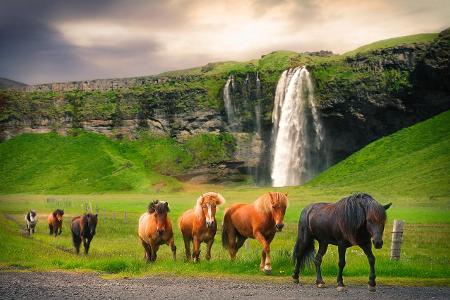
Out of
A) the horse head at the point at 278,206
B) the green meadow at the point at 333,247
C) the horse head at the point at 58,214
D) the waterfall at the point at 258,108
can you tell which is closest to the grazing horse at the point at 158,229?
the green meadow at the point at 333,247

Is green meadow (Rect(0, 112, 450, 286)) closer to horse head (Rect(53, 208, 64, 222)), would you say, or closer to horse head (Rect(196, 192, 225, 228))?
horse head (Rect(53, 208, 64, 222))

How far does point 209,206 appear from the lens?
2092cm

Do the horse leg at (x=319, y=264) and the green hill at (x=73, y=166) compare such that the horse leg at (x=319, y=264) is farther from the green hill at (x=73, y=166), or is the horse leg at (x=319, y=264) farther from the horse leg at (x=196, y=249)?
the green hill at (x=73, y=166)

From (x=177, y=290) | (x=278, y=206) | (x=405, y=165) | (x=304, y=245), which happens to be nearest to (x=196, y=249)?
(x=278, y=206)

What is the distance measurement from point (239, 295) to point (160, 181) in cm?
13965

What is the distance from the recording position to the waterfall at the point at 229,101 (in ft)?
595

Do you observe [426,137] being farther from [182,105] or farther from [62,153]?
[62,153]

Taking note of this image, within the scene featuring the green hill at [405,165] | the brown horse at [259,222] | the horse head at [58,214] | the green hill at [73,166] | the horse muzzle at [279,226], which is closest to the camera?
the horse muzzle at [279,226]

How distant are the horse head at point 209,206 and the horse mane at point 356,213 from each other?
18.8 feet

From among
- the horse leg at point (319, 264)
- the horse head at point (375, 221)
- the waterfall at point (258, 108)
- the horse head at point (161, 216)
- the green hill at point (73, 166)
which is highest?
the waterfall at point (258, 108)

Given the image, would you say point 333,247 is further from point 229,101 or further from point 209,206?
point 229,101

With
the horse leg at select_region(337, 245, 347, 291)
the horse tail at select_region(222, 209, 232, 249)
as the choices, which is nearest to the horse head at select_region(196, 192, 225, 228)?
the horse tail at select_region(222, 209, 232, 249)

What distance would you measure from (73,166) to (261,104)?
194 ft

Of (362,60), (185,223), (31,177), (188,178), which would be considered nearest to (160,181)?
(188,178)
